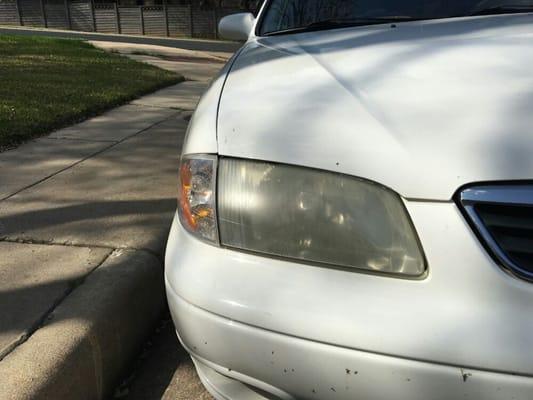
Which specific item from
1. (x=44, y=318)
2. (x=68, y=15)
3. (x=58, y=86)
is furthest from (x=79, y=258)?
(x=68, y=15)

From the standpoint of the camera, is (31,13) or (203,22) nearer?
(203,22)

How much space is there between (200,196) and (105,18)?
35.9 metres

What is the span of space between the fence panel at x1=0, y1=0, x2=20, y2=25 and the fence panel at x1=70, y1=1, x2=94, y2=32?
4.24m

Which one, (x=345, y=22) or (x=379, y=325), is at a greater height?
(x=345, y=22)

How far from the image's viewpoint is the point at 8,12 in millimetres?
36656

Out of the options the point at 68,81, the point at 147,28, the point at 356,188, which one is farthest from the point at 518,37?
the point at 147,28

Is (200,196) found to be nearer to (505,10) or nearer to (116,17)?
(505,10)

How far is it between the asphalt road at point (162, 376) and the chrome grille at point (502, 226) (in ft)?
4.68

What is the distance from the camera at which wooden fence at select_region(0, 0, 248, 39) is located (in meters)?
32.4

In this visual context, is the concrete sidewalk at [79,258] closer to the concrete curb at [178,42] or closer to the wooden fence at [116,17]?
the concrete curb at [178,42]

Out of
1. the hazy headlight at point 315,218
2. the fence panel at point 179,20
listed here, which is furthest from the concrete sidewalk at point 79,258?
the fence panel at point 179,20

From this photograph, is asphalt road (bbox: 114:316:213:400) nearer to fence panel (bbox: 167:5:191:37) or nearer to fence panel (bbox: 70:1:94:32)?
fence panel (bbox: 167:5:191:37)

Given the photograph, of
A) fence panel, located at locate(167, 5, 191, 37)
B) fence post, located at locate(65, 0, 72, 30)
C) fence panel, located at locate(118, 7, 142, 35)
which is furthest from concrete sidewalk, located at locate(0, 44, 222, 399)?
fence post, located at locate(65, 0, 72, 30)

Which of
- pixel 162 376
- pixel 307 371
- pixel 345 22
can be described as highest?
pixel 345 22
